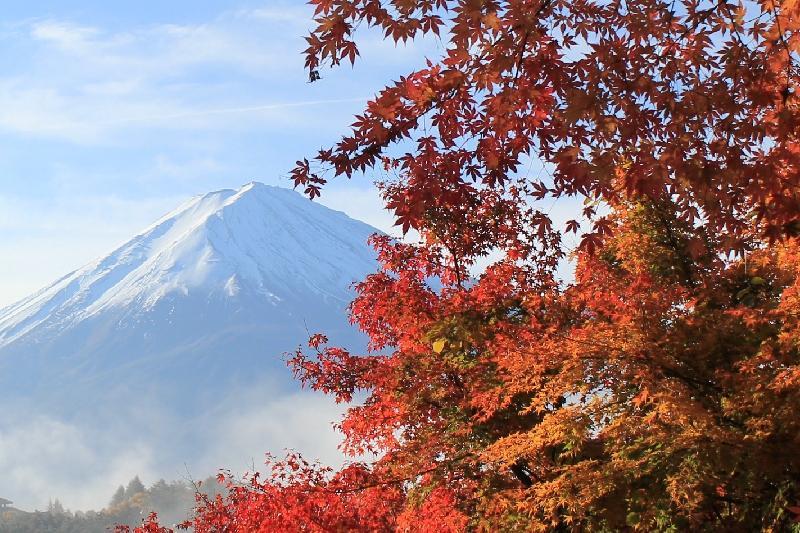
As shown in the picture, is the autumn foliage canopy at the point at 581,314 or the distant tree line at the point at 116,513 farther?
the distant tree line at the point at 116,513

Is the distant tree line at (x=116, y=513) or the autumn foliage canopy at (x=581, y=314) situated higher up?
the distant tree line at (x=116, y=513)

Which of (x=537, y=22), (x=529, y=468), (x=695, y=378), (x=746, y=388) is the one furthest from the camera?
(x=529, y=468)

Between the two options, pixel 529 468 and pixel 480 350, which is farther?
pixel 480 350

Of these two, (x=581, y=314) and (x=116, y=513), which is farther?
(x=116, y=513)

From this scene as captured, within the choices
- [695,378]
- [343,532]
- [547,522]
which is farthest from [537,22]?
[343,532]

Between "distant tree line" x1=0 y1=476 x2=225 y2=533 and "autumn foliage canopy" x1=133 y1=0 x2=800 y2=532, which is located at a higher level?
"distant tree line" x1=0 y1=476 x2=225 y2=533

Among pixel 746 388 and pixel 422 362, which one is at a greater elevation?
pixel 422 362

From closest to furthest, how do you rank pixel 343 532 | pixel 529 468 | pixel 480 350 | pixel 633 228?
pixel 529 468
pixel 480 350
pixel 343 532
pixel 633 228

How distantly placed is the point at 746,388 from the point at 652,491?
1.45m

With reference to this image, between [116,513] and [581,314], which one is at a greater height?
[116,513]

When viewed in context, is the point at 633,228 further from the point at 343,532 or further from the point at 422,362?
the point at 343,532

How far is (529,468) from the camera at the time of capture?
1051 cm

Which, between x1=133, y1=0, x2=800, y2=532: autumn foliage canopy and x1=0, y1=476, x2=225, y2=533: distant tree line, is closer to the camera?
x1=133, y1=0, x2=800, y2=532: autumn foliage canopy

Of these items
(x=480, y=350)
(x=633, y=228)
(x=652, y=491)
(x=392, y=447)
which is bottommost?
(x=652, y=491)
